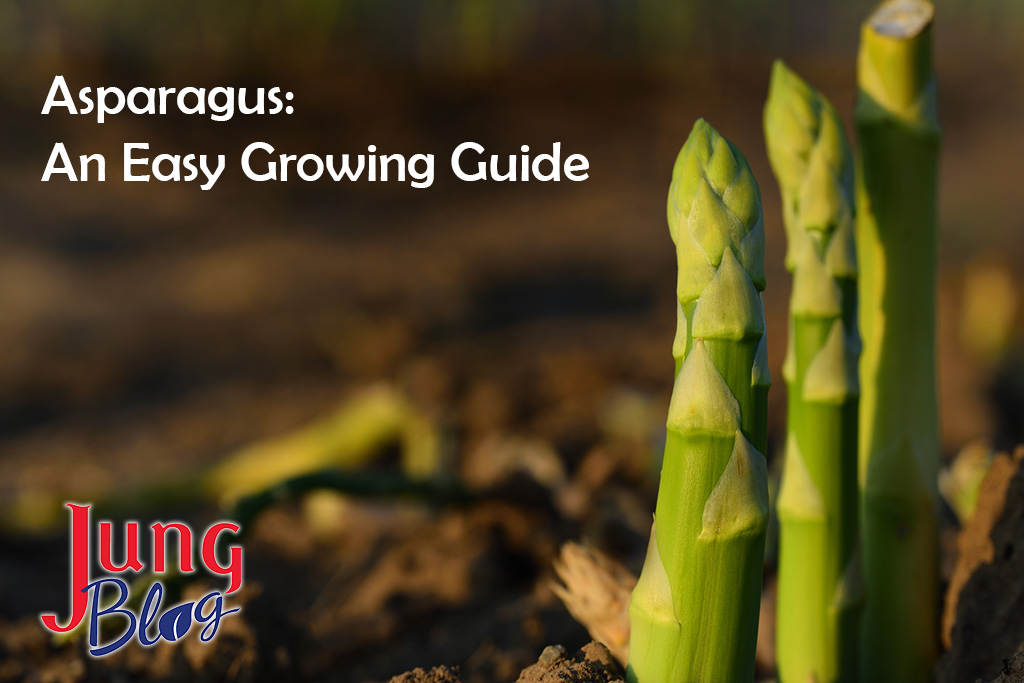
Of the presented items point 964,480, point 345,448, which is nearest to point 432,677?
point 964,480

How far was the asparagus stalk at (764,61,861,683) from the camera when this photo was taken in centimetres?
125

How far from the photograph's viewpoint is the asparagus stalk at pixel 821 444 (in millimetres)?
1250

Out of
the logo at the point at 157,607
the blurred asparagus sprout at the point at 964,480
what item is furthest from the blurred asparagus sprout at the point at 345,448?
the blurred asparagus sprout at the point at 964,480

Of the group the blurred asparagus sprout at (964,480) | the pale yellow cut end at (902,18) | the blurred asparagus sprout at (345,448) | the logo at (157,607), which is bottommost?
the logo at (157,607)

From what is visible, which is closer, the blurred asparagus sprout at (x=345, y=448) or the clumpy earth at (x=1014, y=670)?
the clumpy earth at (x=1014, y=670)

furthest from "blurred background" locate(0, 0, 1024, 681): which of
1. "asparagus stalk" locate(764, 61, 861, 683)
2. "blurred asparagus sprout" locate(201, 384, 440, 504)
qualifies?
"asparagus stalk" locate(764, 61, 861, 683)

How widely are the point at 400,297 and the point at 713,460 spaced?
256 inches

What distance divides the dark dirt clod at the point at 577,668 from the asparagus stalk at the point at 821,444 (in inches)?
12.0

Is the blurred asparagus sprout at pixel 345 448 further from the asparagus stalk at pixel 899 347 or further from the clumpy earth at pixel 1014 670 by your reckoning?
the clumpy earth at pixel 1014 670

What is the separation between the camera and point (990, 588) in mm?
1364

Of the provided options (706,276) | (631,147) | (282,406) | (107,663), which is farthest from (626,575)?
(631,147)

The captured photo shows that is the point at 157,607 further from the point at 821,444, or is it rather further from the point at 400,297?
the point at 400,297

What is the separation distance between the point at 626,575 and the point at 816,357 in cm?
47

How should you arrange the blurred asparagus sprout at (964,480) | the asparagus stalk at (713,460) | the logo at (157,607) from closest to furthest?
the asparagus stalk at (713,460) < the logo at (157,607) < the blurred asparagus sprout at (964,480)
